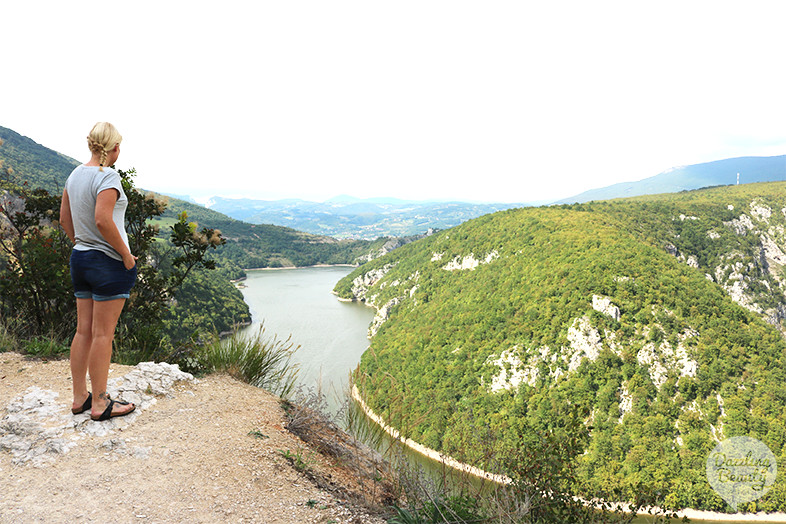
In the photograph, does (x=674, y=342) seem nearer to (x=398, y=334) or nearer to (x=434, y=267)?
(x=398, y=334)

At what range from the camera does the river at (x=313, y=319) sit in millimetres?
41947

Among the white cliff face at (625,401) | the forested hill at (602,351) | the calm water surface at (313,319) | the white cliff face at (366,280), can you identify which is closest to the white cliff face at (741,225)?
the forested hill at (602,351)

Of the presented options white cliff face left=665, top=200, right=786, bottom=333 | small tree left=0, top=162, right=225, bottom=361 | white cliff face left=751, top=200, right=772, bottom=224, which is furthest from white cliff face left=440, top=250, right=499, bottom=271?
white cliff face left=751, top=200, right=772, bottom=224

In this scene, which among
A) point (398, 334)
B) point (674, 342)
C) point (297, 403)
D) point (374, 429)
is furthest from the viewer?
point (398, 334)

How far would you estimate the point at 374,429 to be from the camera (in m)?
2.98

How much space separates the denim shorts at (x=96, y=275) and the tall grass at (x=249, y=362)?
1.72m

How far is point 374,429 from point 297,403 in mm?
989

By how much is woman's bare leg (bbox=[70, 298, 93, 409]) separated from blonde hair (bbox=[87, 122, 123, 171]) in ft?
3.09

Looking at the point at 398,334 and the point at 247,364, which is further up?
the point at 247,364

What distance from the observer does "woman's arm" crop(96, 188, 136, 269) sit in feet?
7.91

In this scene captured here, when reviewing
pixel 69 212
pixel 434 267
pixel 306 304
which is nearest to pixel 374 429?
pixel 69 212

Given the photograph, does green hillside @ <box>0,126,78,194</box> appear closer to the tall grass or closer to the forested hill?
the forested hill

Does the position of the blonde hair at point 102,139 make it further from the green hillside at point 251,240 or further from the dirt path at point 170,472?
the green hillside at point 251,240

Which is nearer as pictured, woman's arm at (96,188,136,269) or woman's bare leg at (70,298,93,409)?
woman's arm at (96,188,136,269)
